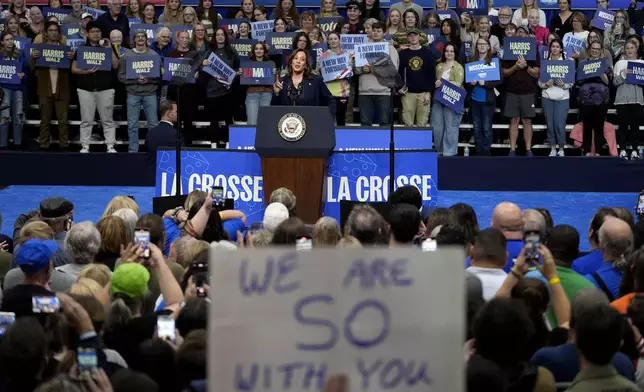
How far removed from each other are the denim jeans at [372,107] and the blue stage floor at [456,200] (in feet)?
4.76

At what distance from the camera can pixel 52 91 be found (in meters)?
16.9

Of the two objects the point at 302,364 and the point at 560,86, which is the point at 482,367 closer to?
the point at 302,364

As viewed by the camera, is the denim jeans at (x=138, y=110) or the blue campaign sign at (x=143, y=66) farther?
the denim jeans at (x=138, y=110)

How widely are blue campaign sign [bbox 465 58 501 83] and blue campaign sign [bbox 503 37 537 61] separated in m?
0.35

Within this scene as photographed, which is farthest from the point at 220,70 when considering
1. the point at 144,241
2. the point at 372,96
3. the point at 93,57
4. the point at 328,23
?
the point at 144,241

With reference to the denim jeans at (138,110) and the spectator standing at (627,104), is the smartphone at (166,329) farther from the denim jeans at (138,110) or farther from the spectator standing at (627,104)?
the spectator standing at (627,104)

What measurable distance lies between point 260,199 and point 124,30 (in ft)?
22.6

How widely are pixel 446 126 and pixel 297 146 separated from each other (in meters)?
6.22

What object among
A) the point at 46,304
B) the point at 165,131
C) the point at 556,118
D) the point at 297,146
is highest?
the point at 556,118

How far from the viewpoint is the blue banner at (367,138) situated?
1300 cm

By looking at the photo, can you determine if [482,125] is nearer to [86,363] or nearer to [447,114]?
[447,114]

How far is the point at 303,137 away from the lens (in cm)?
1112

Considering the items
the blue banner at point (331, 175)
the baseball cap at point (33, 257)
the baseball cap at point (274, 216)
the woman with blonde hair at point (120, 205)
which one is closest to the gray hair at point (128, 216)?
the woman with blonde hair at point (120, 205)

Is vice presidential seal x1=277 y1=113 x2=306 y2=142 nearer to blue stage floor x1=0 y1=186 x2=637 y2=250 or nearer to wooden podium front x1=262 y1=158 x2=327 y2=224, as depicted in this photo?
wooden podium front x1=262 y1=158 x2=327 y2=224
